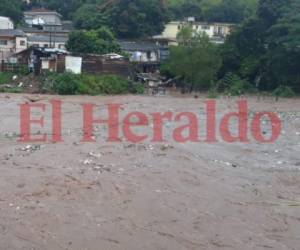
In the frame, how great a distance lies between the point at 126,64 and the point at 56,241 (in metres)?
27.1

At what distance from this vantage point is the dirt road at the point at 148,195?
6133 millimetres

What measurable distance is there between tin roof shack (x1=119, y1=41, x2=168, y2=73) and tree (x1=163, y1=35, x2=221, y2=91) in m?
5.02

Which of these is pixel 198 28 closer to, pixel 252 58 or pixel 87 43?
pixel 252 58

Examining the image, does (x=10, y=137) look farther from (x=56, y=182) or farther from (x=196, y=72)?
(x=196, y=72)

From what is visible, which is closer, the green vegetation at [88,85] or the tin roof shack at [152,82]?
the green vegetation at [88,85]

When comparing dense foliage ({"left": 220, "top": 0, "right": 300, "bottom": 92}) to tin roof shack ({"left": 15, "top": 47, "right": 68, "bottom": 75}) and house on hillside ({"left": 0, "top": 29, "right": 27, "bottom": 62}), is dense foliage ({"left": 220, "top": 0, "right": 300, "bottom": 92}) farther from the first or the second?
house on hillside ({"left": 0, "top": 29, "right": 27, "bottom": 62})

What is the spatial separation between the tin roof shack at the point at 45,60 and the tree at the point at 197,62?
6.17 meters

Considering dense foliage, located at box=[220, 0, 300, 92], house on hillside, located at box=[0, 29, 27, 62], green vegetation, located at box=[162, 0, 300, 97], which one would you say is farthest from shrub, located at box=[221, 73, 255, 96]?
house on hillside, located at box=[0, 29, 27, 62]

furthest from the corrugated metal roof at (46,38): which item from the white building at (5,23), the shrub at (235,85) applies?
the shrub at (235,85)

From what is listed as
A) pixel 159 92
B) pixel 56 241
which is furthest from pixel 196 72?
pixel 56 241

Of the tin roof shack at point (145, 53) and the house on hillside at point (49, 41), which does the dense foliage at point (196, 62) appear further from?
the house on hillside at point (49, 41)

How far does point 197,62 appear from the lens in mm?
30953

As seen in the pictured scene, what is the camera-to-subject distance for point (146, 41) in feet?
138

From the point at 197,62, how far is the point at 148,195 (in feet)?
77.7
